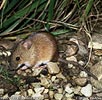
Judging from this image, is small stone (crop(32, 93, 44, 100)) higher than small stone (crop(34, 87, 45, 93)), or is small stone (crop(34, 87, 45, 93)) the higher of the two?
small stone (crop(34, 87, 45, 93))

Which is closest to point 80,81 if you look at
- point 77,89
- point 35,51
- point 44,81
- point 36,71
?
point 77,89

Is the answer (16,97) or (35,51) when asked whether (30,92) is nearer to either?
(16,97)

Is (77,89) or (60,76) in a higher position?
(60,76)

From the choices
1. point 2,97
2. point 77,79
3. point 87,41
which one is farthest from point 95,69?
point 2,97

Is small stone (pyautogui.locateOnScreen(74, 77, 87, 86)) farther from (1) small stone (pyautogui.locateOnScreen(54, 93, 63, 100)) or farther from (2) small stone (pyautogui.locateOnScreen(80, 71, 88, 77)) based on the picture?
(1) small stone (pyautogui.locateOnScreen(54, 93, 63, 100))

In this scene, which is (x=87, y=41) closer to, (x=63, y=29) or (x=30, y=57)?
(x=63, y=29)

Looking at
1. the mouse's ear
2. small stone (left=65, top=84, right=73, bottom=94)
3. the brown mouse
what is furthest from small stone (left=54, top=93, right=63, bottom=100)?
the mouse's ear
